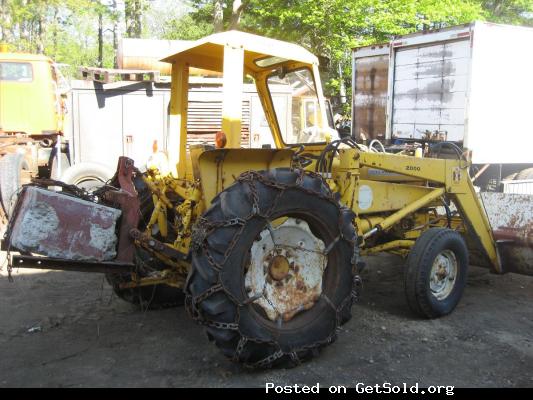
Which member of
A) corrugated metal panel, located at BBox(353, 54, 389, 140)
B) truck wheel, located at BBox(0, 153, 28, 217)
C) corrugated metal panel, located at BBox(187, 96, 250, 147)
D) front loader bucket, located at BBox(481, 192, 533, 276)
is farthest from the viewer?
corrugated metal panel, located at BBox(353, 54, 389, 140)

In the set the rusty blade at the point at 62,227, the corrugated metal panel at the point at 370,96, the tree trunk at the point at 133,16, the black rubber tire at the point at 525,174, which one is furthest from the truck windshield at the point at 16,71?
the tree trunk at the point at 133,16

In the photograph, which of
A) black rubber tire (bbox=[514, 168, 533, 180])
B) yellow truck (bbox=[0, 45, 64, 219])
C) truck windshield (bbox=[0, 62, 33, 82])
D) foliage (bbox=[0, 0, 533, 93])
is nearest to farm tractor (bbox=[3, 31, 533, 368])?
black rubber tire (bbox=[514, 168, 533, 180])

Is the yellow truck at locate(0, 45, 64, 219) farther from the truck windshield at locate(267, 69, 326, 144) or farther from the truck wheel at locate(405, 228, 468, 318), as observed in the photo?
the truck wheel at locate(405, 228, 468, 318)

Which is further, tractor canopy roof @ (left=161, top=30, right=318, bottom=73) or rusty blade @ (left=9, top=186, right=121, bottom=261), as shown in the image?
tractor canopy roof @ (left=161, top=30, right=318, bottom=73)

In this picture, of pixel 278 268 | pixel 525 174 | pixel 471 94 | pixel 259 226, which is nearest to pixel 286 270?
pixel 278 268

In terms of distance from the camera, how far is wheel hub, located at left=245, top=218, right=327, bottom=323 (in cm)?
372

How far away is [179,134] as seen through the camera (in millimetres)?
4910

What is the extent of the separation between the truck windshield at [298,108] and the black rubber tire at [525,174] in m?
7.09

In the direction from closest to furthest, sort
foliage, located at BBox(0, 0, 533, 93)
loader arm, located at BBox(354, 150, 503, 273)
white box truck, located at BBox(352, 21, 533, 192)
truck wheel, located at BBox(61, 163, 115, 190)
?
1. loader arm, located at BBox(354, 150, 503, 273)
2. white box truck, located at BBox(352, 21, 533, 192)
3. truck wheel, located at BBox(61, 163, 115, 190)
4. foliage, located at BBox(0, 0, 533, 93)

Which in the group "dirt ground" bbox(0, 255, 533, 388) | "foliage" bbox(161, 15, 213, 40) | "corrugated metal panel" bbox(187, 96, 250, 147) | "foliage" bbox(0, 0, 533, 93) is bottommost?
"dirt ground" bbox(0, 255, 533, 388)

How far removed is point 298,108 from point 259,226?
5.51ft

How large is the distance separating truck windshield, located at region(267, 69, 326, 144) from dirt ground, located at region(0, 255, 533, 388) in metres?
1.70

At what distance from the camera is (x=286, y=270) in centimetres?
386

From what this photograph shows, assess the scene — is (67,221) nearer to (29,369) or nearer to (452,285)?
(29,369)
